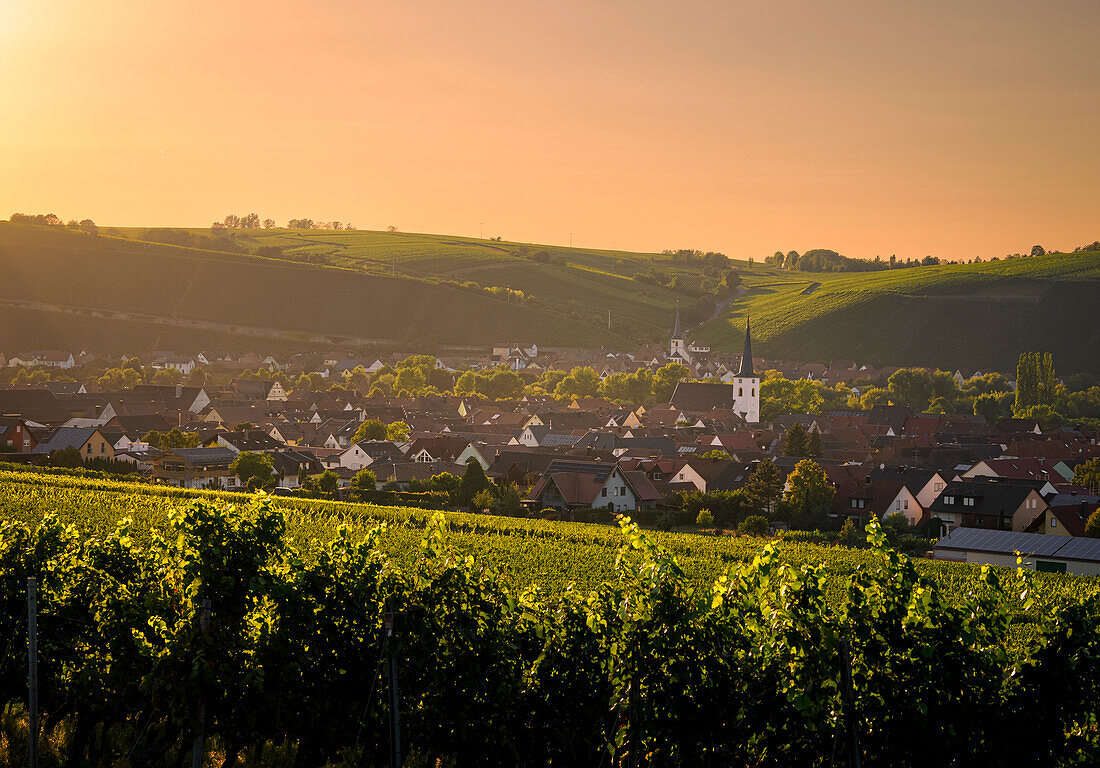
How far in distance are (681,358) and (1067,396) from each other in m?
63.7

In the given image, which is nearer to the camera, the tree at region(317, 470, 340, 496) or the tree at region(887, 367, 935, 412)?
the tree at region(317, 470, 340, 496)

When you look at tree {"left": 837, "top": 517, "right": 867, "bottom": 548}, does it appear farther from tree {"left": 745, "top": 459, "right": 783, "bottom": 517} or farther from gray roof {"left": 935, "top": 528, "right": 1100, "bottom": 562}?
tree {"left": 745, "top": 459, "right": 783, "bottom": 517}

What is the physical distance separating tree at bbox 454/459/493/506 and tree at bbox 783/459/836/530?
54.1 feet

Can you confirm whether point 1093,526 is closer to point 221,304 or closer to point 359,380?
point 359,380

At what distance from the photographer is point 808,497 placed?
54.0m

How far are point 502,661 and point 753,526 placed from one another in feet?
120

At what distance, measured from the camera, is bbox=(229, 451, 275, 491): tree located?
57.9m

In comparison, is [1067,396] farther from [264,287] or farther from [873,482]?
[264,287]

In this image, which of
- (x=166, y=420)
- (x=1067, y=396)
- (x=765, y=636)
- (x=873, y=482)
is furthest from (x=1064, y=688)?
(x=1067, y=396)

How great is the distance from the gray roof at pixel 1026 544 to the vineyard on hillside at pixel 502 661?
24.6m

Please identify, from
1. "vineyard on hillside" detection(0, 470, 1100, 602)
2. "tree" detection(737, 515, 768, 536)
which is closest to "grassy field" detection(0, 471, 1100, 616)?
"vineyard on hillside" detection(0, 470, 1100, 602)

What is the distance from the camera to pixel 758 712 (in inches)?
506

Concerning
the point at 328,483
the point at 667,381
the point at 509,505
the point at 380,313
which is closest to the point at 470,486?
the point at 509,505

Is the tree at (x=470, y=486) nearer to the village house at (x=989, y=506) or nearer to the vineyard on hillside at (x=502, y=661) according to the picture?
the village house at (x=989, y=506)
